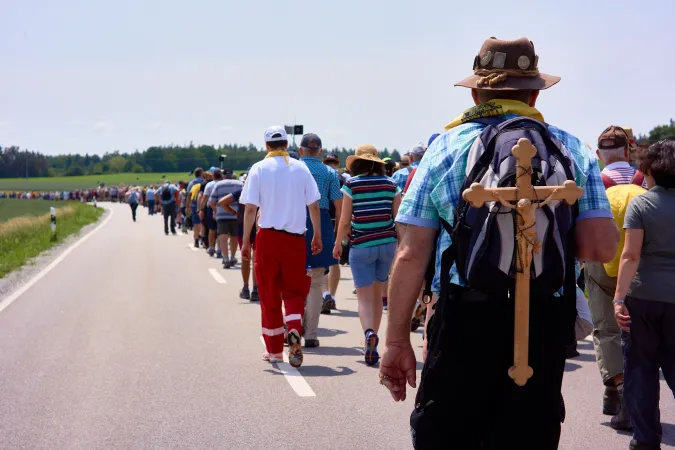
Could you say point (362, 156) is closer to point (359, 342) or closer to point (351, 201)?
point (351, 201)

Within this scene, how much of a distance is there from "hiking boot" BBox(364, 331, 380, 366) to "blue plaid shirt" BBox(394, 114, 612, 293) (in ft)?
16.6

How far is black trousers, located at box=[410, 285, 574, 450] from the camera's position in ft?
10.2

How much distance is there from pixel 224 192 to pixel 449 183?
1531 cm

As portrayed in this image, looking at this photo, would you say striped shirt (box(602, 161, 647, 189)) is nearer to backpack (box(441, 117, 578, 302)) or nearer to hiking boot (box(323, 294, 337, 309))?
backpack (box(441, 117, 578, 302))

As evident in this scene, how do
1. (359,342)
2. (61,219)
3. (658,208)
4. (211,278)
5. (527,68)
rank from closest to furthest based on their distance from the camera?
(527,68) < (658,208) < (359,342) < (211,278) < (61,219)

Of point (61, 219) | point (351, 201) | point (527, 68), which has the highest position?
point (527, 68)

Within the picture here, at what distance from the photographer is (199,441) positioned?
5.84 meters

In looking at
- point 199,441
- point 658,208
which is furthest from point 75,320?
point 658,208

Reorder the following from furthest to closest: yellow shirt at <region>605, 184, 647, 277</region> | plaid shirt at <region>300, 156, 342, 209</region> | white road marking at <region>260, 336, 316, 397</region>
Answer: plaid shirt at <region>300, 156, 342, 209</region>
white road marking at <region>260, 336, 316, 397</region>
yellow shirt at <region>605, 184, 647, 277</region>

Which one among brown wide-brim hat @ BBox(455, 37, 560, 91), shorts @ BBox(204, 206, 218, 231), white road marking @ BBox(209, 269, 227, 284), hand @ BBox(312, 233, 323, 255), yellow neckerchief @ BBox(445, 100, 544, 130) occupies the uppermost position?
brown wide-brim hat @ BBox(455, 37, 560, 91)

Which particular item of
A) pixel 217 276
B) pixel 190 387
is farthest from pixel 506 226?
pixel 217 276

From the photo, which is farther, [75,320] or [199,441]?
[75,320]

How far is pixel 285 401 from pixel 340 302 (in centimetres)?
668

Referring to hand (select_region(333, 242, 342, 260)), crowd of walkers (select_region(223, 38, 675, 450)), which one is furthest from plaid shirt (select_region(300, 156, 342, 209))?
crowd of walkers (select_region(223, 38, 675, 450))
